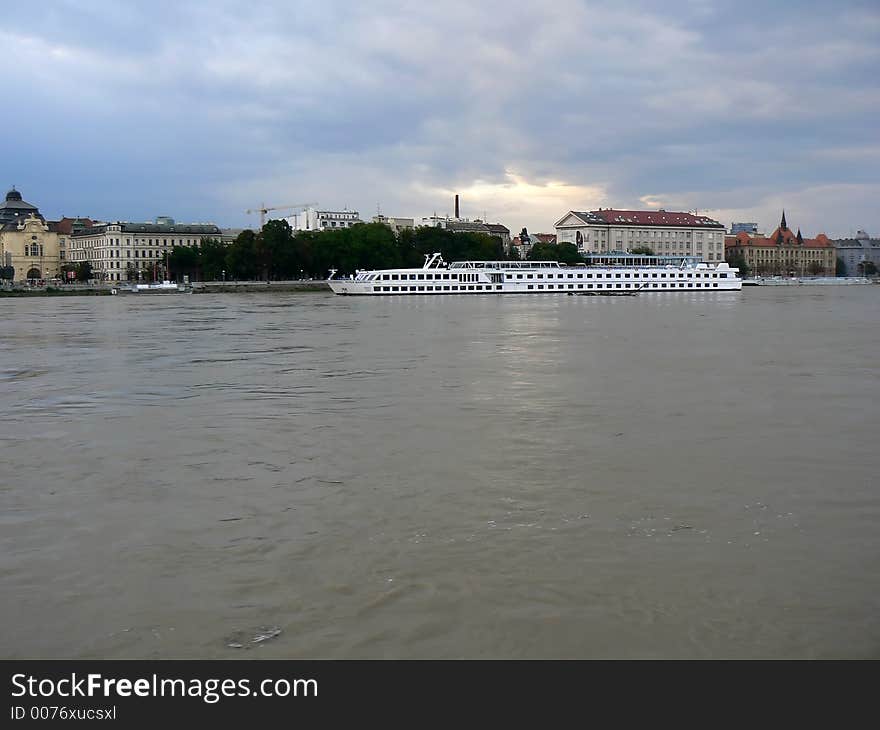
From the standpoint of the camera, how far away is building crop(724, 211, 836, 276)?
17000cm

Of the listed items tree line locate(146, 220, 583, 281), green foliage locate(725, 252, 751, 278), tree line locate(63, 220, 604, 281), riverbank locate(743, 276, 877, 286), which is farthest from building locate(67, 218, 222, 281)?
green foliage locate(725, 252, 751, 278)

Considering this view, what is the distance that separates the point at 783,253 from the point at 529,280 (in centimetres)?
11204

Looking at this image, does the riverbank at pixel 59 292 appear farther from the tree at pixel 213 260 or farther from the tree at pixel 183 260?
the tree at pixel 183 260

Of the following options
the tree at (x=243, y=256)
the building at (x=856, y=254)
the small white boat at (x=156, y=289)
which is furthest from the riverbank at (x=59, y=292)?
the building at (x=856, y=254)

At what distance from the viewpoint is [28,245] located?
12688cm

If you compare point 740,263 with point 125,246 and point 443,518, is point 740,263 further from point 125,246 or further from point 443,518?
point 443,518

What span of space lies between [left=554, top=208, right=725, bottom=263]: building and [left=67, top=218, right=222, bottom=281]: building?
61511mm

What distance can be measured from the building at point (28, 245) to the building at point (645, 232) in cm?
8050

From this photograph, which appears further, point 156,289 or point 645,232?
point 645,232

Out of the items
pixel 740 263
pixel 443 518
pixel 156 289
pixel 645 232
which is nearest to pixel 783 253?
pixel 740 263

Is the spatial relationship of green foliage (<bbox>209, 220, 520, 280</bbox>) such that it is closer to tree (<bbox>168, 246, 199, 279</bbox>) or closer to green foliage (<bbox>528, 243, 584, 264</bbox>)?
tree (<bbox>168, 246, 199, 279</bbox>)

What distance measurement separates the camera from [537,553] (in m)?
6.62
